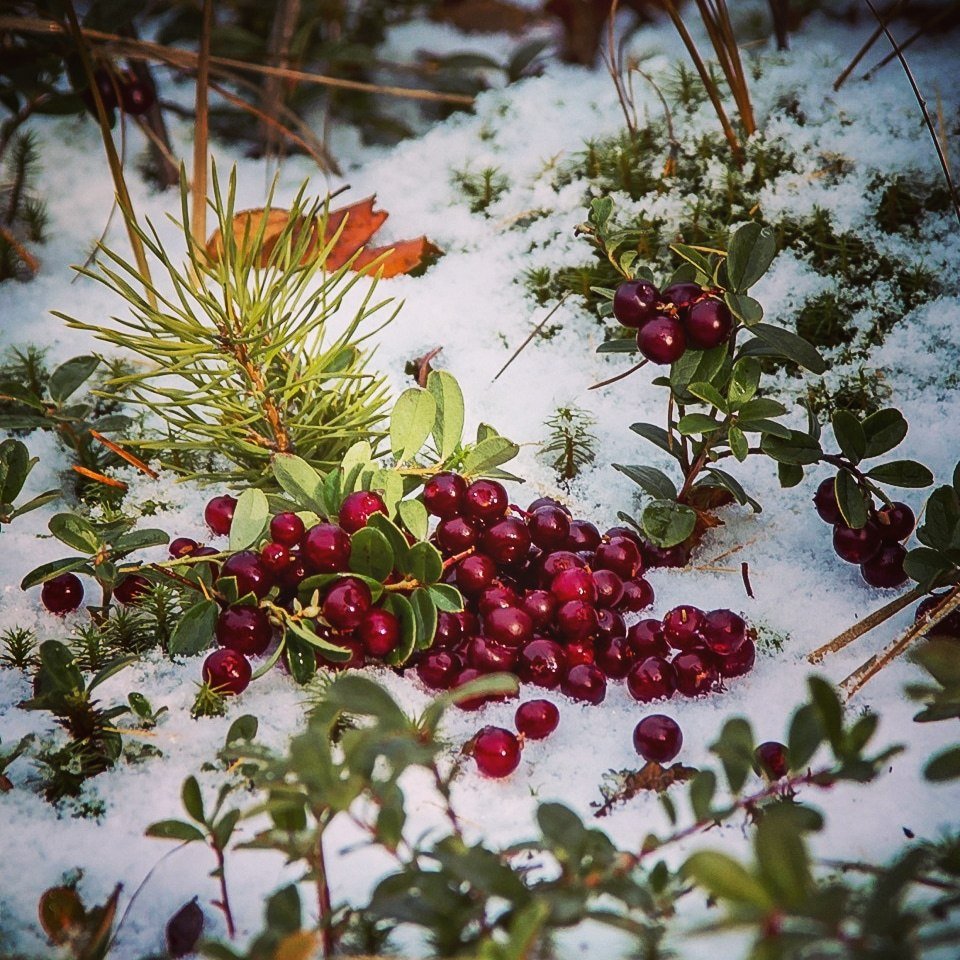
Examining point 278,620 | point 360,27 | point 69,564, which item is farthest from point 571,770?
point 360,27

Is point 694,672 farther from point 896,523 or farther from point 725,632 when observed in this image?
point 896,523

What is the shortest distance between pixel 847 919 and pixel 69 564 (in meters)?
1.04

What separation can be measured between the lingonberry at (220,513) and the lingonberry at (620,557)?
1.78ft

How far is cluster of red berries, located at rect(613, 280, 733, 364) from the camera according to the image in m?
1.28

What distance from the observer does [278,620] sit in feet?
4.05

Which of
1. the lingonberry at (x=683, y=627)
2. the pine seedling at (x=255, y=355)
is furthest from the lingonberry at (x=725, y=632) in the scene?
the pine seedling at (x=255, y=355)

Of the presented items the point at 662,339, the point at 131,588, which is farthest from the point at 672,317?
the point at 131,588

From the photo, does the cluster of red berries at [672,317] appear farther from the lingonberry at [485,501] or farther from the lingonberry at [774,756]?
the lingonberry at [774,756]

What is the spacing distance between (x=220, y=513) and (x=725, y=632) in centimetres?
74

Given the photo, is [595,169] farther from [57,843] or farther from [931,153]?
[57,843]

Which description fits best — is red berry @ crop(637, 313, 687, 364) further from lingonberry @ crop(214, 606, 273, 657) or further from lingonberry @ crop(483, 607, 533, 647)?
lingonberry @ crop(214, 606, 273, 657)

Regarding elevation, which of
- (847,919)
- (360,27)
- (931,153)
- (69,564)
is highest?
(360,27)

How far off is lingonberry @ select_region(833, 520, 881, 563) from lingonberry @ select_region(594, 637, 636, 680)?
1.10 feet

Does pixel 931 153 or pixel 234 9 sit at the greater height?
pixel 234 9
